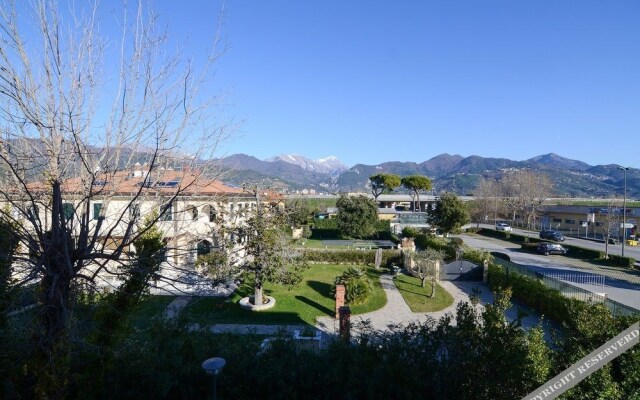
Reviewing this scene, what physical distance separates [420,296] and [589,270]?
1365 cm

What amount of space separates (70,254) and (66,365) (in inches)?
51.9

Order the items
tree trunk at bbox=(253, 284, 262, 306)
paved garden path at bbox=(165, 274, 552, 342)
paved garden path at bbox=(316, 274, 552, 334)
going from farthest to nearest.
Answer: tree trunk at bbox=(253, 284, 262, 306), paved garden path at bbox=(316, 274, 552, 334), paved garden path at bbox=(165, 274, 552, 342)

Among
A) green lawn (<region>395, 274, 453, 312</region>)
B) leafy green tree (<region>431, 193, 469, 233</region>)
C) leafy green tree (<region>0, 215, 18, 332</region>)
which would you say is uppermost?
leafy green tree (<region>0, 215, 18, 332</region>)

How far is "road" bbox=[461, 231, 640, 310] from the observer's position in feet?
54.3

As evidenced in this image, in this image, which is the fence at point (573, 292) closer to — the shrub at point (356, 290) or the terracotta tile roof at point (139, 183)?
the shrub at point (356, 290)

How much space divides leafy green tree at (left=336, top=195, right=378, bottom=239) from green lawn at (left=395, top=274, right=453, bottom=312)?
1344 cm

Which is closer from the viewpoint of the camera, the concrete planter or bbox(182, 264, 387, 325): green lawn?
bbox(182, 264, 387, 325): green lawn

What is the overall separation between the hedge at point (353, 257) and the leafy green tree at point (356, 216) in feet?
32.0

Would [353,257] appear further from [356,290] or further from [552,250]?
[552,250]

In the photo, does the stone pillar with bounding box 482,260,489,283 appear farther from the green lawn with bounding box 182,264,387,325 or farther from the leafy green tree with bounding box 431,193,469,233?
the leafy green tree with bounding box 431,193,469,233

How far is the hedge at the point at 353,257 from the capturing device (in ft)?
72.1

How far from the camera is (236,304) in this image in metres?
14.0

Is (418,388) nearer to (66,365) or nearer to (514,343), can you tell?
(514,343)

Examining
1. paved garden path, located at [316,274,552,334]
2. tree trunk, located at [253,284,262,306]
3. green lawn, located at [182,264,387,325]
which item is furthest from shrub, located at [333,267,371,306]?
tree trunk, located at [253,284,262,306]
